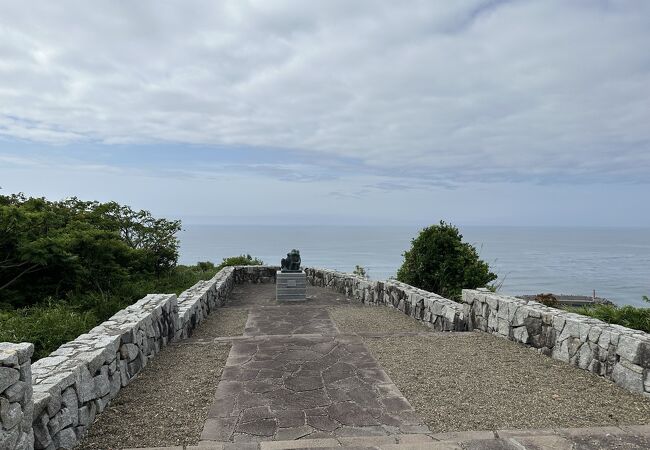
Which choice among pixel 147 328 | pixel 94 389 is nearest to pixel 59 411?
pixel 94 389

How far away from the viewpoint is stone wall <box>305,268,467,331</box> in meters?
7.73

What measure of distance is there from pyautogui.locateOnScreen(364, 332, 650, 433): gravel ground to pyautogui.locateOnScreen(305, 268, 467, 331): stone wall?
157cm

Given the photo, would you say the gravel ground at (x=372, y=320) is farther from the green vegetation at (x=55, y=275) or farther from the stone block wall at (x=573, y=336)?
the green vegetation at (x=55, y=275)

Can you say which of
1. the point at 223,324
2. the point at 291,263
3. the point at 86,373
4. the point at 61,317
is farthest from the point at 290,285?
the point at 86,373

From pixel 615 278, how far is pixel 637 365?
2261 inches

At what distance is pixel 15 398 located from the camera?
8.48 ft

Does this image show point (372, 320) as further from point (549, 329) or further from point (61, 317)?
point (61, 317)

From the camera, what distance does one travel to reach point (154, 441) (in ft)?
10.9

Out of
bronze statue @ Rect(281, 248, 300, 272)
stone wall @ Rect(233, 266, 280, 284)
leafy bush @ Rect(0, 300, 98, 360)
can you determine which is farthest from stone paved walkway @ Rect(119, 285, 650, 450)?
stone wall @ Rect(233, 266, 280, 284)

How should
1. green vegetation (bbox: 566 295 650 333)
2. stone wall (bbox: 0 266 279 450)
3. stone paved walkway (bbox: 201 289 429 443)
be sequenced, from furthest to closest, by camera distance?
green vegetation (bbox: 566 295 650 333) < stone paved walkway (bbox: 201 289 429 443) < stone wall (bbox: 0 266 279 450)

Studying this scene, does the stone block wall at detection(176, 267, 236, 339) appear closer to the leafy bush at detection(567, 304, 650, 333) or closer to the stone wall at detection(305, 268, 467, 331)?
the stone wall at detection(305, 268, 467, 331)

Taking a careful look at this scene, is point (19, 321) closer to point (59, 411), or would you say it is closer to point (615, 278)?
point (59, 411)

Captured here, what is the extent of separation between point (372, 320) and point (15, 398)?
6.94 meters

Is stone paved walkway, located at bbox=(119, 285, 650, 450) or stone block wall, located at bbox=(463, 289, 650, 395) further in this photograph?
stone block wall, located at bbox=(463, 289, 650, 395)
